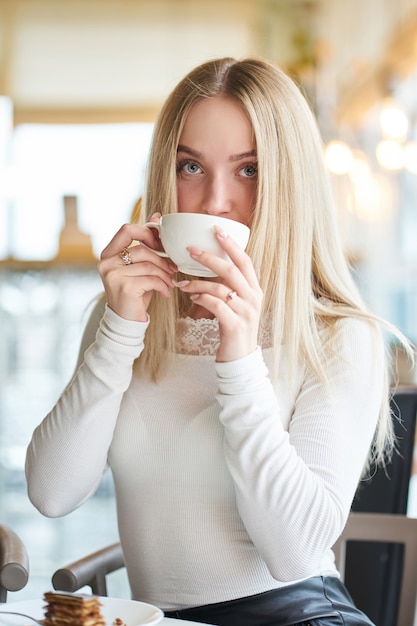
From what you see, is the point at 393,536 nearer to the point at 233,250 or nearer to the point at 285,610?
the point at 285,610

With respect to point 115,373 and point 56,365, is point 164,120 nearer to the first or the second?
point 115,373

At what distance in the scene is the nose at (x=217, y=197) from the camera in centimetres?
129

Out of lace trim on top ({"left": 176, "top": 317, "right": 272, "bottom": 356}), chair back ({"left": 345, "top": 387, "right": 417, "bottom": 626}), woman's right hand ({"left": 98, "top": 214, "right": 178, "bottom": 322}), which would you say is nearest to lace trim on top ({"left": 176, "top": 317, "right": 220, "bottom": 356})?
lace trim on top ({"left": 176, "top": 317, "right": 272, "bottom": 356})

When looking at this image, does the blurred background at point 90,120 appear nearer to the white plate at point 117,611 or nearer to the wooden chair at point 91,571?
the wooden chair at point 91,571

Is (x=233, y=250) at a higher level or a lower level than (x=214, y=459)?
higher

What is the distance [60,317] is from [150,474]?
139 inches

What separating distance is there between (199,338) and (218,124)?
344mm

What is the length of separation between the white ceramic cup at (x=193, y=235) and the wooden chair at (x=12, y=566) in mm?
464

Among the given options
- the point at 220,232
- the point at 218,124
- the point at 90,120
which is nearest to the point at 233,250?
the point at 220,232

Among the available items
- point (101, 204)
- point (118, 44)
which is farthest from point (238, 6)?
point (101, 204)

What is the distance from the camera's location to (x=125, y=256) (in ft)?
4.09

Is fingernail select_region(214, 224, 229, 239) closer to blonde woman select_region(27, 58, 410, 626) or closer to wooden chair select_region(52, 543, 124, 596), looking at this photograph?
blonde woman select_region(27, 58, 410, 626)

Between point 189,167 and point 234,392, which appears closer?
point 234,392

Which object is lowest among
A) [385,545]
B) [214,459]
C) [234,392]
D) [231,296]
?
[385,545]
